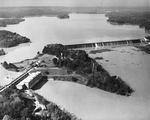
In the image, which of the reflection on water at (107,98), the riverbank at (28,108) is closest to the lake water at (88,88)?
the reflection on water at (107,98)

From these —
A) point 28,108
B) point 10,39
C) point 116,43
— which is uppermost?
point 10,39

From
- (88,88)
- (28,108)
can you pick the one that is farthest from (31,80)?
(88,88)

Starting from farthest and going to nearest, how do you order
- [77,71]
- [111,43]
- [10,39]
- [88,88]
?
[111,43], [10,39], [77,71], [88,88]

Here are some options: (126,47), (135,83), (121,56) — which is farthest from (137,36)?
(135,83)

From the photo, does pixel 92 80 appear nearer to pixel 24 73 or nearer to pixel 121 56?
Result: pixel 24 73

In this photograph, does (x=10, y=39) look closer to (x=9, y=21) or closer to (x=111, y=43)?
(x=9, y=21)

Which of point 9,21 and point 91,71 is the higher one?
point 9,21
